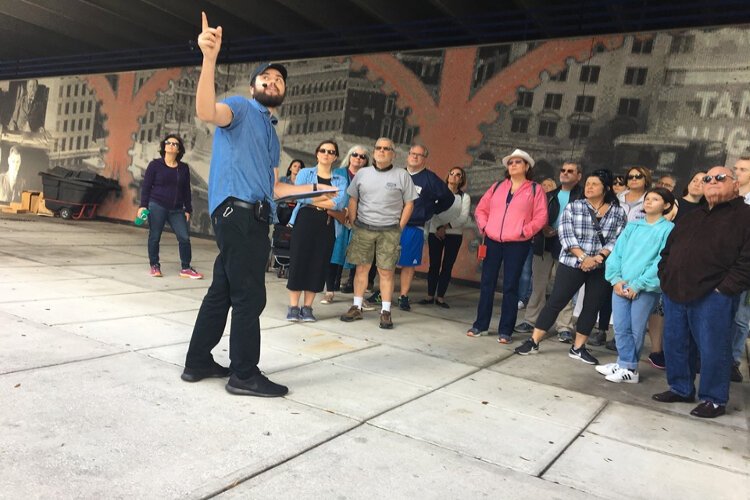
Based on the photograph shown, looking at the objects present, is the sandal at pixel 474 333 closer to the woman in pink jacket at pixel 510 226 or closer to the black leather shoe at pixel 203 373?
the woman in pink jacket at pixel 510 226

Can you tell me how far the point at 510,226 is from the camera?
551 centimetres

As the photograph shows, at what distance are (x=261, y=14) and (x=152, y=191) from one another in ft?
17.8

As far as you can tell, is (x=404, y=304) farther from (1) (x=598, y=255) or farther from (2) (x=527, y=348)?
(1) (x=598, y=255)

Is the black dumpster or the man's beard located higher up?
the man's beard

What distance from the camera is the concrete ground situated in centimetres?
242

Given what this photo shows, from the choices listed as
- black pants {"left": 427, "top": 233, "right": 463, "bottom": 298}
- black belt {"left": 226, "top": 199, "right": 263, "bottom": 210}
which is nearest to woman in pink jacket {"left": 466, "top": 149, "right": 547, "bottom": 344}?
black pants {"left": 427, "top": 233, "right": 463, "bottom": 298}

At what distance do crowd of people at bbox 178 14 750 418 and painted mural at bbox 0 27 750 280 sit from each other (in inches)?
83.1

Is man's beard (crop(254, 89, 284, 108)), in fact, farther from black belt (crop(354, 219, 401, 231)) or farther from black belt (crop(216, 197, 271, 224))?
black belt (crop(354, 219, 401, 231))

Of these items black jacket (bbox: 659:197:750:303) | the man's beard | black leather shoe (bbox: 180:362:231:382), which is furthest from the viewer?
black jacket (bbox: 659:197:750:303)

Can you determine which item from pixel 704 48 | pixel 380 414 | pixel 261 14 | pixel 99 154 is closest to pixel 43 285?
pixel 380 414

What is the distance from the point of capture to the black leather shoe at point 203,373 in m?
3.51

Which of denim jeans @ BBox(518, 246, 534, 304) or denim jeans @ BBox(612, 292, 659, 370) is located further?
denim jeans @ BBox(518, 246, 534, 304)

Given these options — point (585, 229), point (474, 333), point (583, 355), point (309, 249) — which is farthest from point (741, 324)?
point (309, 249)

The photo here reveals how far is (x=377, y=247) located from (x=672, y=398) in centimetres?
293
